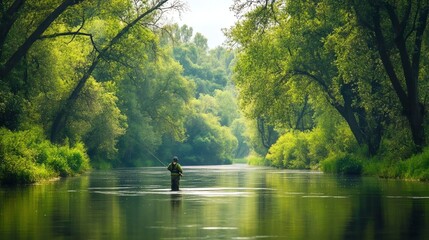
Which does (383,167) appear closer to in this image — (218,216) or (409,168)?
(409,168)

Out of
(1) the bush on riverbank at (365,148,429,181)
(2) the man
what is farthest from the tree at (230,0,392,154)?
(2) the man

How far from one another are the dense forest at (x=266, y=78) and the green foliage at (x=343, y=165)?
135 mm

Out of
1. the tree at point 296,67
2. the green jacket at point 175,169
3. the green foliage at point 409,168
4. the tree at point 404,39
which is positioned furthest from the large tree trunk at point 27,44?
the green foliage at point 409,168

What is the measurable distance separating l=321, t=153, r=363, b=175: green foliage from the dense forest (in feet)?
0.44

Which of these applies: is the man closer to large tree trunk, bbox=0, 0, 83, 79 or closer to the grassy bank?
large tree trunk, bbox=0, 0, 83, 79

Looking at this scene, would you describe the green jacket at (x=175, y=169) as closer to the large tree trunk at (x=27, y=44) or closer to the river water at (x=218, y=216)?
the river water at (x=218, y=216)

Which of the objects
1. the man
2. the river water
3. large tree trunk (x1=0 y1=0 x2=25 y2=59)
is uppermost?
large tree trunk (x1=0 y1=0 x2=25 y2=59)

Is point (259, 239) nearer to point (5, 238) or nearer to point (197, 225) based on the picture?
point (197, 225)

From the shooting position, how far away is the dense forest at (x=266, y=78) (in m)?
43.9

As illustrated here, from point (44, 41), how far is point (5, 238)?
39.8 metres

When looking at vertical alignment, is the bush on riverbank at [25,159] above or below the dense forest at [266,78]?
below

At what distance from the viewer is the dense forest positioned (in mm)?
43906

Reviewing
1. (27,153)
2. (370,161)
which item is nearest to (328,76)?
(370,161)

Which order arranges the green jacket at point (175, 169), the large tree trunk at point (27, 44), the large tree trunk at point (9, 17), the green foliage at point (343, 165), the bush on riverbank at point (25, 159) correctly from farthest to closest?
the green foliage at point (343, 165) → the large tree trunk at point (27, 44) → the large tree trunk at point (9, 17) → the bush on riverbank at point (25, 159) → the green jacket at point (175, 169)
